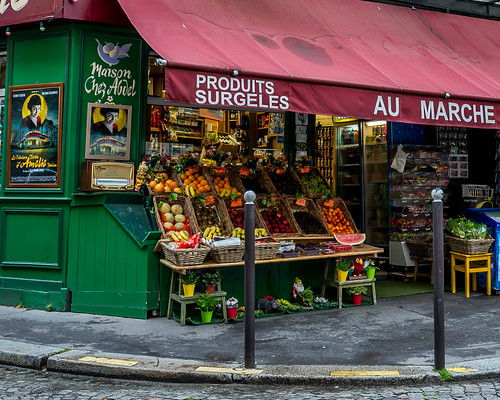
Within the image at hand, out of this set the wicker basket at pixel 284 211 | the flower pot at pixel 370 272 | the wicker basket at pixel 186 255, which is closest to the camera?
the wicker basket at pixel 186 255

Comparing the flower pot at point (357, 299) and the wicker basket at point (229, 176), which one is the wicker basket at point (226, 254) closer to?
the wicker basket at point (229, 176)

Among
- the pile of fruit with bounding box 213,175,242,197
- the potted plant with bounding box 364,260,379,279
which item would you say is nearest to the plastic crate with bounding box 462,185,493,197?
the potted plant with bounding box 364,260,379,279

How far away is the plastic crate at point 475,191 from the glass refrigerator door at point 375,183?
152 cm

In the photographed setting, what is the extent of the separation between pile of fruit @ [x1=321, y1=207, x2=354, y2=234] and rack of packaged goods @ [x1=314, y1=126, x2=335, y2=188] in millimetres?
1901

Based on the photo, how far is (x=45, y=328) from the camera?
6.85 metres

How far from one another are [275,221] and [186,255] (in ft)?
6.25

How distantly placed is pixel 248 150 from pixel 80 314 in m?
4.10

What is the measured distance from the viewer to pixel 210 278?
7328 mm

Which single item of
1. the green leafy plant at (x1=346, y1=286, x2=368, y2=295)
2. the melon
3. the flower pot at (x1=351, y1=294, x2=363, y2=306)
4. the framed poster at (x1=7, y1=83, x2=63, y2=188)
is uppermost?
the framed poster at (x1=7, y1=83, x2=63, y2=188)

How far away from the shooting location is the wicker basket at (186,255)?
6.81 meters

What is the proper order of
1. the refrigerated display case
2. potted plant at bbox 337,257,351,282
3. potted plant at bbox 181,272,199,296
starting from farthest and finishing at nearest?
the refrigerated display case < potted plant at bbox 337,257,351,282 < potted plant at bbox 181,272,199,296

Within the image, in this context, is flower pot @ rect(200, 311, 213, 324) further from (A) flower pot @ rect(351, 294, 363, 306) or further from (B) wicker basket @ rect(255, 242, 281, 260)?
(A) flower pot @ rect(351, 294, 363, 306)

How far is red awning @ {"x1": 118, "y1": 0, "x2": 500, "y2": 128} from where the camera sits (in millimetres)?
6461

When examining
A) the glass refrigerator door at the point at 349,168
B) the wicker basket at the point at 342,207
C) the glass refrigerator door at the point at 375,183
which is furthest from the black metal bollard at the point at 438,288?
the glass refrigerator door at the point at 349,168
